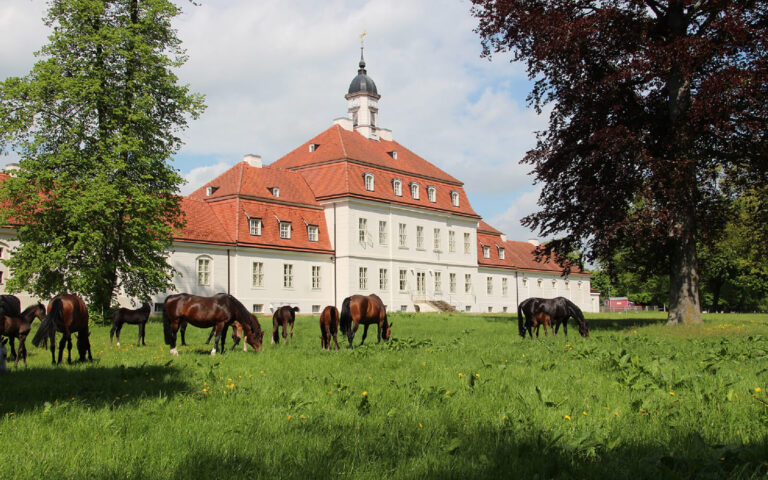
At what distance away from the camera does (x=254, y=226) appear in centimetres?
4825

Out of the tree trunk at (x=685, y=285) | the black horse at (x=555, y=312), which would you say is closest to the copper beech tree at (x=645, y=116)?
the tree trunk at (x=685, y=285)

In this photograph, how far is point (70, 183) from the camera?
28938mm

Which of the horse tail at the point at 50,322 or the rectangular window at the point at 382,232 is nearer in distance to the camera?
the horse tail at the point at 50,322

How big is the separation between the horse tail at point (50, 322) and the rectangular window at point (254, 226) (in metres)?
35.3

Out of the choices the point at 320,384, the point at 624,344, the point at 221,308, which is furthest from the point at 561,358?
the point at 221,308

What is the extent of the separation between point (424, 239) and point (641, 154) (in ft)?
123

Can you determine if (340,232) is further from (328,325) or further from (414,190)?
(328,325)

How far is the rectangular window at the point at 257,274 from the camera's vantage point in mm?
47906

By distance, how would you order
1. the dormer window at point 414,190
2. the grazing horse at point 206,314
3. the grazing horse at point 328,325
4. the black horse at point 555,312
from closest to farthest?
the grazing horse at point 206,314 → the grazing horse at point 328,325 → the black horse at point 555,312 → the dormer window at point 414,190

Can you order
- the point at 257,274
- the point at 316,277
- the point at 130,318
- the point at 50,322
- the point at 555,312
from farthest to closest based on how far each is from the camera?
the point at 316,277 < the point at 257,274 < the point at 555,312 < the point at 130,318 < the point at 50,322

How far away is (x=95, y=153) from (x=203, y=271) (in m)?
16.4

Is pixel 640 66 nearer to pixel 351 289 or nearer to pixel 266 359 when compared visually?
pixel 266 359

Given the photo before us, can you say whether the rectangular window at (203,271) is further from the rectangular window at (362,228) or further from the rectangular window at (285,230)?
the rectangular window at (362,228)

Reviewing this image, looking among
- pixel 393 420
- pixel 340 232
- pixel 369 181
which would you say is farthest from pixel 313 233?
pixel 393 420
